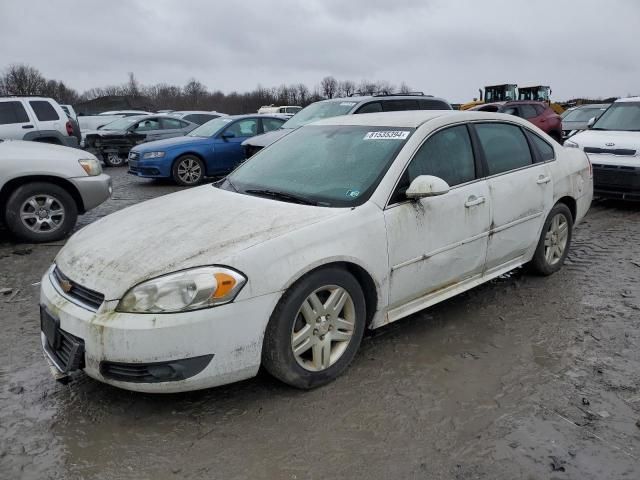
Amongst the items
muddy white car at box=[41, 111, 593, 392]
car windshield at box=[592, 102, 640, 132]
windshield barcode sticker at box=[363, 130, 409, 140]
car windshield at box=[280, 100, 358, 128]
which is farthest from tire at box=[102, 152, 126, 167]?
windshield barcode sticker at box=[363, 130, 409, 140]

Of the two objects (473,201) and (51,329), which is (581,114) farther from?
(51,329)

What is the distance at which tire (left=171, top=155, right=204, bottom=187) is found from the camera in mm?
11438

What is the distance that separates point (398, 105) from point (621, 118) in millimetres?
3786

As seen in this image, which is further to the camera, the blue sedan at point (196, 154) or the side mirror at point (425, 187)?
the blue sedan at point (196, 154)

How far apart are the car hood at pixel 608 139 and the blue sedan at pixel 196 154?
682 centimetres

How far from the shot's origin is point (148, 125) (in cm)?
1544

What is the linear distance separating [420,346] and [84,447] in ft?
7.05

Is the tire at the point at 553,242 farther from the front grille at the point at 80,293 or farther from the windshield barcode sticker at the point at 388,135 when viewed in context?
the front grille at the point at 80,293

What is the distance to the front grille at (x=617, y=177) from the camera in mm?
7844

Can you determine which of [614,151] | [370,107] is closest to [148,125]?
[370,107]

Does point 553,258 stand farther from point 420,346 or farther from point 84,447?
point 84,447

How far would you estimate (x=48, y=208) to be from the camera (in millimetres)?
6566

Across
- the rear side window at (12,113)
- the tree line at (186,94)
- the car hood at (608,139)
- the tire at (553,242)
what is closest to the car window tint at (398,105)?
the car hood at (608,139)

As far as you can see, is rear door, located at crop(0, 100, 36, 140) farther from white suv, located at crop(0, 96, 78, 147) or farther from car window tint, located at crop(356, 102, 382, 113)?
car window tint, located at crop(356, 102, 382, 113)
